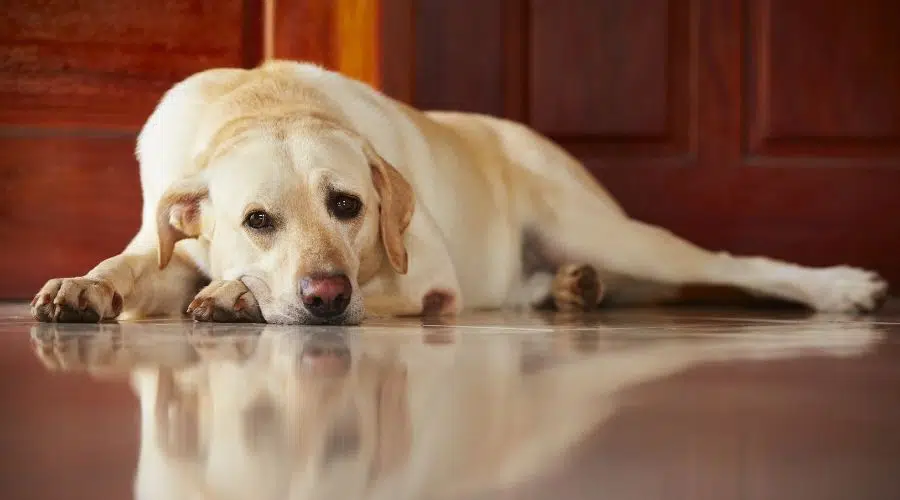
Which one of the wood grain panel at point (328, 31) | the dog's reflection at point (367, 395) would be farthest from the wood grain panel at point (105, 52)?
the dog's reflection at point (367, 395)

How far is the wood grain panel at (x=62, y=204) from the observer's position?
11.6 ft

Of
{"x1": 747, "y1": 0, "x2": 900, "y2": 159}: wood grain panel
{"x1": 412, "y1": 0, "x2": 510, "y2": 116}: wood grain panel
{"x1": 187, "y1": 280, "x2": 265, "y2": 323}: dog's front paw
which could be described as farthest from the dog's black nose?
{"x1": 747, "y1": 0, "x2": 900, "y2": 159}: wood grain panel

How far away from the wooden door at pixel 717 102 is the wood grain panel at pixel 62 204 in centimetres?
101

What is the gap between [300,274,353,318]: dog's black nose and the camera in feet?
7.00

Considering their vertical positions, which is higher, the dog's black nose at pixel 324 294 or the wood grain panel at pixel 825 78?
the wood grain panel at pixel 825 78

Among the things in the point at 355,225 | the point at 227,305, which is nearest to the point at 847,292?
the point at 355,225

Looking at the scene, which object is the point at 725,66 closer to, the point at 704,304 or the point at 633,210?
the point at 633,210

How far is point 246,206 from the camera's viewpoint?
2.30 metres

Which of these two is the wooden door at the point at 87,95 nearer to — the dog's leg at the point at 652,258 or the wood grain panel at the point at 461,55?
the wood grain panel at the point at 461,55

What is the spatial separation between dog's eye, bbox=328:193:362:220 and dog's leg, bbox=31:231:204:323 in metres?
0.36

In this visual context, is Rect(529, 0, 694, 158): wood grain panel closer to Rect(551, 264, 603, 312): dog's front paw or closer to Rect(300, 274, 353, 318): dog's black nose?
Rect(551, 264, 603, 312): dog's front paw

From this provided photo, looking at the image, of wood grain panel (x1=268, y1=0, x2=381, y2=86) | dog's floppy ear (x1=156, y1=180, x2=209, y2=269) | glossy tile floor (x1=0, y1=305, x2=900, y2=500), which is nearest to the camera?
glossy tile floor (x1=0, y1=305, x2=900, y2=500)

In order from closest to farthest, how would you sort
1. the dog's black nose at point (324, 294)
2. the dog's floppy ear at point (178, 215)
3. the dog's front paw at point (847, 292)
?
the dog's black nose at point (324, 294) → the dog's floppy ear at point (178, 215) → the dog's front paw at point (847, 292)

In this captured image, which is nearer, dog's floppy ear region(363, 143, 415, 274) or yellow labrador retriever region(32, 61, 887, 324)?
yellow labrador retriever region(32, 61, 887, 324)
